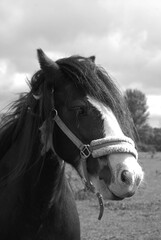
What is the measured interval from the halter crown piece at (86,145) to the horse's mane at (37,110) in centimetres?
11

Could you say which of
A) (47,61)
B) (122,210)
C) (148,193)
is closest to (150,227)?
(122,210)

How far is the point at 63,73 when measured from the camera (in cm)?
327

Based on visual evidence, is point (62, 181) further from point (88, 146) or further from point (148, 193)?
point (148, 193)

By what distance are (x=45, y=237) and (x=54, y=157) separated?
675 mm

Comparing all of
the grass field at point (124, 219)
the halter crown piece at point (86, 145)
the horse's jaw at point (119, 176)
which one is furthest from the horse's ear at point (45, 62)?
the grass field at point (124, 219)

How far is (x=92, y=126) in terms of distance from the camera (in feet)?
9.62

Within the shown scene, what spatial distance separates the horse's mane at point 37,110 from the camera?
10.1 ft

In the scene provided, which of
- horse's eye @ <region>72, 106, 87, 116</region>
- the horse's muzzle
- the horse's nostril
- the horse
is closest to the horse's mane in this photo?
the horse

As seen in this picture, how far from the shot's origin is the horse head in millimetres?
2734

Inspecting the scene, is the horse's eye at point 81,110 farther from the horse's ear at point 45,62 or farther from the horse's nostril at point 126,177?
the horse's nostril at point 126,177

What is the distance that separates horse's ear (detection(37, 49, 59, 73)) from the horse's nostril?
43.4 inches

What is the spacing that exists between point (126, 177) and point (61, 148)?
0.75 metres

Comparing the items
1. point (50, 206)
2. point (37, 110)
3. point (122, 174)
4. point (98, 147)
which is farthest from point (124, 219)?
point (122, 174)

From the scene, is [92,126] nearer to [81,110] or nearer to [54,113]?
[81,110]
